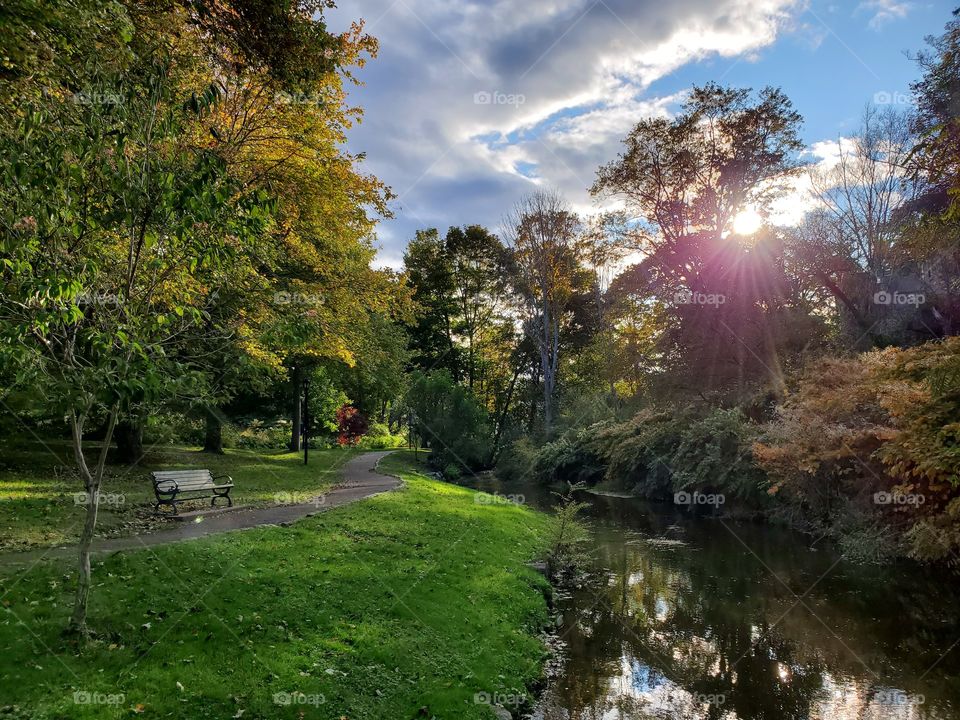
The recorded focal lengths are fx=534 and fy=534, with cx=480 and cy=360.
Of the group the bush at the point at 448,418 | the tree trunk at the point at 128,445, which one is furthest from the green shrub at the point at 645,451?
the tree trunk at the point at 128,445

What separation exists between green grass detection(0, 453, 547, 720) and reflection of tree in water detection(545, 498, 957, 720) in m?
1.25

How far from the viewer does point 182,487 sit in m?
12.7

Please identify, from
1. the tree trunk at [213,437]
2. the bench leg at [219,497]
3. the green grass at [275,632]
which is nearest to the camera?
the green grass at [275,632]

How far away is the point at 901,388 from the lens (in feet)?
36.2

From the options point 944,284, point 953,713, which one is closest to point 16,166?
point 953,713

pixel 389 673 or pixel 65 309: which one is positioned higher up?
pixel 65 309

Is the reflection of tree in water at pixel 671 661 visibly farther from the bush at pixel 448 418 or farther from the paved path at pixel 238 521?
the bush at pixel 448 418

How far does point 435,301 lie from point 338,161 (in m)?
32.2

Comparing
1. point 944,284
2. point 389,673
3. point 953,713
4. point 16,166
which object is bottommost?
point 953,713

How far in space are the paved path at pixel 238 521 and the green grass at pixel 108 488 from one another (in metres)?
0.52

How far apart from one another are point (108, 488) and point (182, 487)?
3089 millimetres

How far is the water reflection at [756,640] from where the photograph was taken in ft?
24.7

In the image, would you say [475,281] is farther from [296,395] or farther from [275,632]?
[275,632]

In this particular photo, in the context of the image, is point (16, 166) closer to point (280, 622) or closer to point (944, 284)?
point (280, 622)
